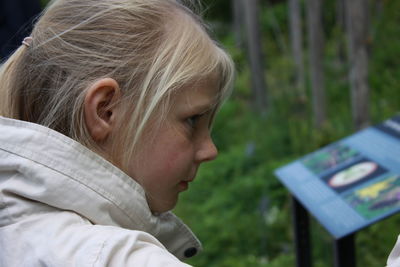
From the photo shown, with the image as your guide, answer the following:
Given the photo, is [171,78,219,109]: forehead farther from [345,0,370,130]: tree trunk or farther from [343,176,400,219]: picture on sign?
[345,0,370,130]: tree trunk

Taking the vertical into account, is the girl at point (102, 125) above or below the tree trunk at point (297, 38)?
above

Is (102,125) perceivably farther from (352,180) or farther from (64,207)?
(352,180)

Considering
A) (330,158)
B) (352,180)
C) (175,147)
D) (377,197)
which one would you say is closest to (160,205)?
(175,147)

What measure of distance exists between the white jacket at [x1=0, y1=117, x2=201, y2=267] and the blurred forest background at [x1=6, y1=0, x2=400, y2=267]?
160 cm

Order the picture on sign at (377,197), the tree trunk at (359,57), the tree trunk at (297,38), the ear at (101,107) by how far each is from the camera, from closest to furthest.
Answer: the ear at (101,107) < the picture on sign at (377,197) < the tree trunk at (359,57) < the tree trunk at (297,38)

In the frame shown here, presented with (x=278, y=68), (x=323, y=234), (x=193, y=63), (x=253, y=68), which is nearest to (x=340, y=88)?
(x=253, y=68)

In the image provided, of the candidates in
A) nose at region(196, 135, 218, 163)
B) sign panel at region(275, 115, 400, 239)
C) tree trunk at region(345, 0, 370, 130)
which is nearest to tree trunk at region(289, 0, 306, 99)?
tree trunk at region(345, 0, 370, 130)

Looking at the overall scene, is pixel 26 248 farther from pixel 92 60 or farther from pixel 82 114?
Answer: pixel 92 60

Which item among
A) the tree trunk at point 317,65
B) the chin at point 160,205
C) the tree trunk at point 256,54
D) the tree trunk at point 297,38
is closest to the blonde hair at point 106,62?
the chin at point 160,205

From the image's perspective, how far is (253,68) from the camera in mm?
6914

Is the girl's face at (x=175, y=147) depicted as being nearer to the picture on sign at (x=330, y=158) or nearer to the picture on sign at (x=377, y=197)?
the picture on sign at (x=377, y=197)

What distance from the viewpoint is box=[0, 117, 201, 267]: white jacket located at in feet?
3.18

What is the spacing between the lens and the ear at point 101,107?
1.17 meters

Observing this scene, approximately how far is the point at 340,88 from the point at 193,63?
5.46 m
